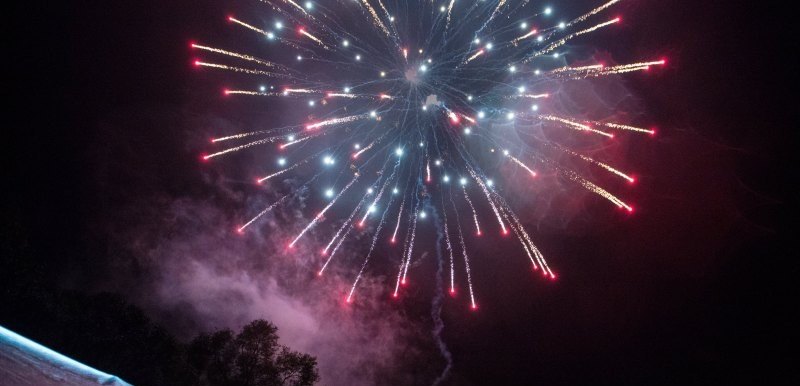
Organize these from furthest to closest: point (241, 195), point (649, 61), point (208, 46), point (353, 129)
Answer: point (241, 195) < point (353, 129) < point (208, 46) < point (649, 61)

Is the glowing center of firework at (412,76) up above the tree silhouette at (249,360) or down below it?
above

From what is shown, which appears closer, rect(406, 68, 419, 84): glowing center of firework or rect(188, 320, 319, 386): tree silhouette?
rect(406, 68, 419, 84): glowing center of firework

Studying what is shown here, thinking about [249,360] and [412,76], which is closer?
[412,76]

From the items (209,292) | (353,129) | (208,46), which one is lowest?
(209,292)

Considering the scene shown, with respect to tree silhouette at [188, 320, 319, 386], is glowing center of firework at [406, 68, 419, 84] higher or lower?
higher

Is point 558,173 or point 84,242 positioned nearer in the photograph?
Answer: point 84,242

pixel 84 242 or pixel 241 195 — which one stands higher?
pixel 241 195

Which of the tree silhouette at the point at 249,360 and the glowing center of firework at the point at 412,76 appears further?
the tree silhouette at the point at 249,360

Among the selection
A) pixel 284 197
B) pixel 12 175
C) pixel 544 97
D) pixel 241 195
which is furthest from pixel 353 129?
pixel 12 175

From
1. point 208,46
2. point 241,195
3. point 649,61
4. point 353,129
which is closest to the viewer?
point 649,61

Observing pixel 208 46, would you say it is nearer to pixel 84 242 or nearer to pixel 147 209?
pixel 147 209

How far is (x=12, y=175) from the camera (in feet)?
43.6

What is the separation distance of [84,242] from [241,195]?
19.1ft

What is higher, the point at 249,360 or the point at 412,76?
the point at 412,76
